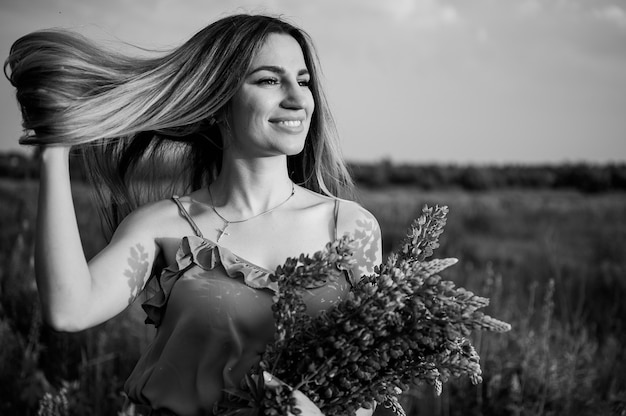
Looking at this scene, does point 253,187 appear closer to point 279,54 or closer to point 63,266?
point 279,54

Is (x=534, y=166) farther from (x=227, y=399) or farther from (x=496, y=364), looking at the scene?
(x=227, y=399)

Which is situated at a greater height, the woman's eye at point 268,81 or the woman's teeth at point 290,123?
the woman's eye at point 268,81

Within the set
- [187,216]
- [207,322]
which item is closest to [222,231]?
[187,216]

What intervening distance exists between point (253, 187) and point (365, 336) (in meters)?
0.99

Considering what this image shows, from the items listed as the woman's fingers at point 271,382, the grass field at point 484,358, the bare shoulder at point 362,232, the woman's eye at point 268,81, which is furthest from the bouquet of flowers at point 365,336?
the grass field at point 484,358

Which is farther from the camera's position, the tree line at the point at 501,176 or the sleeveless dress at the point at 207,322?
the tree line at the point at 501,176

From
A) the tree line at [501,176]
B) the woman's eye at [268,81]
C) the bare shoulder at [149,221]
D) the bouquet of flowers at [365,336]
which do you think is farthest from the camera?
the tree line at [501,176]

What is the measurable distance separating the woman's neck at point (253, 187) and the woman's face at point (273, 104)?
0.05m

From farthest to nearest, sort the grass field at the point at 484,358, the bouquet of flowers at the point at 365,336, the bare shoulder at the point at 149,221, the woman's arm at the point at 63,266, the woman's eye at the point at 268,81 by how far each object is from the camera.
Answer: the grass field at the point at 484,358, the woman's eye at the point at 268,81, the bare shoulder at the point at 149,221, the woman's arm at the point at 63,266, the bouquet of flowers at the point at 365,336

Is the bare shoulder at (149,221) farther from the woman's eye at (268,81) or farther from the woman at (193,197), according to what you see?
the woman's eye at (268,81)

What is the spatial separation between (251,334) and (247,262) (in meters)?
0.24

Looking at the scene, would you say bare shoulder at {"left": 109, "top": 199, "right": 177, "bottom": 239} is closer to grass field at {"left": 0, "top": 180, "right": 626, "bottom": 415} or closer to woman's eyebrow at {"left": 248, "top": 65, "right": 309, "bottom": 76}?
woman's eyebrow at {"left": 248, "top": 65, "right": 309, "bottom": 76}

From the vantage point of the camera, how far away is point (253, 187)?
2.42 m

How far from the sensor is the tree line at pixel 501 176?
30.7 metres
